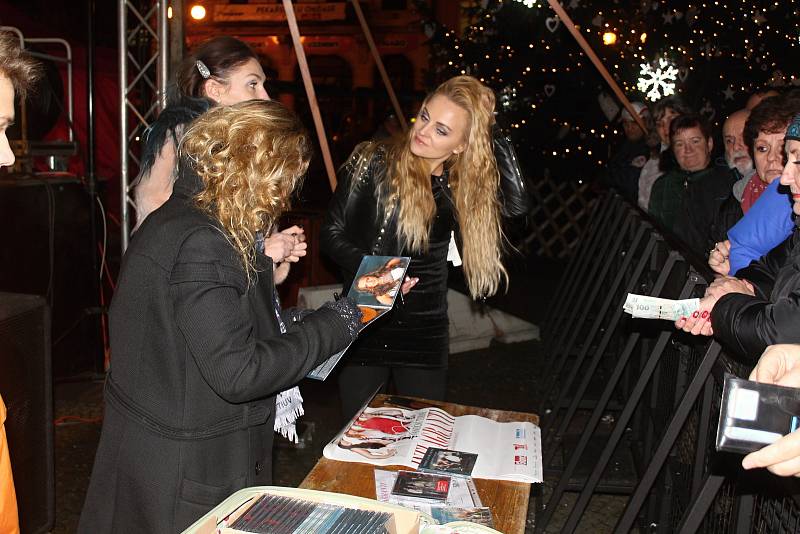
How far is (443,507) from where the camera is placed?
5.93ft

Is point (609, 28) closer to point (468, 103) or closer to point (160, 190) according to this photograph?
point (468, 103)

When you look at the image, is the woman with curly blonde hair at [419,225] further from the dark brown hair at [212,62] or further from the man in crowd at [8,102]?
the man in crowd at [8,102]

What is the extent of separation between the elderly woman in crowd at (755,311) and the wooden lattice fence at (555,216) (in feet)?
26.2

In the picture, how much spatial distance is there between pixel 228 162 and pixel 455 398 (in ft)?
12.6

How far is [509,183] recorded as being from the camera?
3.41 meters

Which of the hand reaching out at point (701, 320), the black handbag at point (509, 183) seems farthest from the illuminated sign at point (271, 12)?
the hand reaching out at point (701, 320)

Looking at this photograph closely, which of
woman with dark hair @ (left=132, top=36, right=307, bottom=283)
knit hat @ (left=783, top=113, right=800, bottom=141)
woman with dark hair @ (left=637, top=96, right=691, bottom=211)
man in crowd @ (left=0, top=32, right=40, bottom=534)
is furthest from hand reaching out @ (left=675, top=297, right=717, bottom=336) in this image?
woman with dark hair @ (left=637, top=96, right=691, bottom=211)

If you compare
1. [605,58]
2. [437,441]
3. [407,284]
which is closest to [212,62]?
[407,284]

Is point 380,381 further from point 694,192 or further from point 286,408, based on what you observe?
point 694,192

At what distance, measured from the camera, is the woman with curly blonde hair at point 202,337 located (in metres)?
1.69

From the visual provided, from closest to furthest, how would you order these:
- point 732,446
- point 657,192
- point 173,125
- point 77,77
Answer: point 732,446
point 173,125
point 657,192
point 77,77

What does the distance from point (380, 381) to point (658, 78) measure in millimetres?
5548

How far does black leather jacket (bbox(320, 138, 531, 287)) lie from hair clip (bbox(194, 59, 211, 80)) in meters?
0.64

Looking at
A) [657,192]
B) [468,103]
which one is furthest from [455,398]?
[468,103]
